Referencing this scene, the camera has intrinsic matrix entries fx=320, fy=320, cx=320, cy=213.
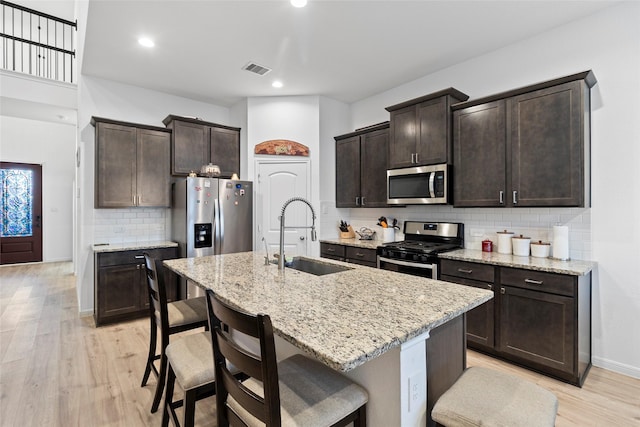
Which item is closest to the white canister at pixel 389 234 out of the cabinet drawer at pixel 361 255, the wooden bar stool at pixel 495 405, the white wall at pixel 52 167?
the cabinet drawer at pixel 361 255

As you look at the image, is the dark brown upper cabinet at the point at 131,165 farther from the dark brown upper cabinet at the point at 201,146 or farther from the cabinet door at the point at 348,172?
the cabinet door at the point at 348,172

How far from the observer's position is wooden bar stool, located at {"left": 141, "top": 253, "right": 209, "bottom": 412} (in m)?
1.88

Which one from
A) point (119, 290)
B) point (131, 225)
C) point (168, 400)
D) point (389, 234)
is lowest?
point (168, 400)

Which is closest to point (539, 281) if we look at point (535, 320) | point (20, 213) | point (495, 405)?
point (535, 320)

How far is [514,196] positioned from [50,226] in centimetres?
962

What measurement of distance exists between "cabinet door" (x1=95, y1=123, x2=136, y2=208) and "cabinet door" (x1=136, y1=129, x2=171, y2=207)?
0.25 ft

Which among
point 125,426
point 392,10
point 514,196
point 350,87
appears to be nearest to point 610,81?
point 514,196

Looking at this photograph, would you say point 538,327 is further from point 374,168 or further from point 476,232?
point 374,168

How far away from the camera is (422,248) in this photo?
335 cm

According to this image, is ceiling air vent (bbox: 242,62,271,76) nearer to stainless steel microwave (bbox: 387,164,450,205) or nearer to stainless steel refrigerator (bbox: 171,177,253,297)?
stainless steel refrigerator (bbox: 171,177,253,297)

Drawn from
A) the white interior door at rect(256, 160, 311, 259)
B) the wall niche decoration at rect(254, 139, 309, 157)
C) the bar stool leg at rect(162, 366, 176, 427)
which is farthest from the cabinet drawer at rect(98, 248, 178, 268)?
the bar stool leg at rect(162, 366, 176, 427)

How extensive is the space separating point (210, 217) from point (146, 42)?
1995mm

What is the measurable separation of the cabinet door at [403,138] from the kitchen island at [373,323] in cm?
218

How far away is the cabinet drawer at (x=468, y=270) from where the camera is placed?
279 cm
